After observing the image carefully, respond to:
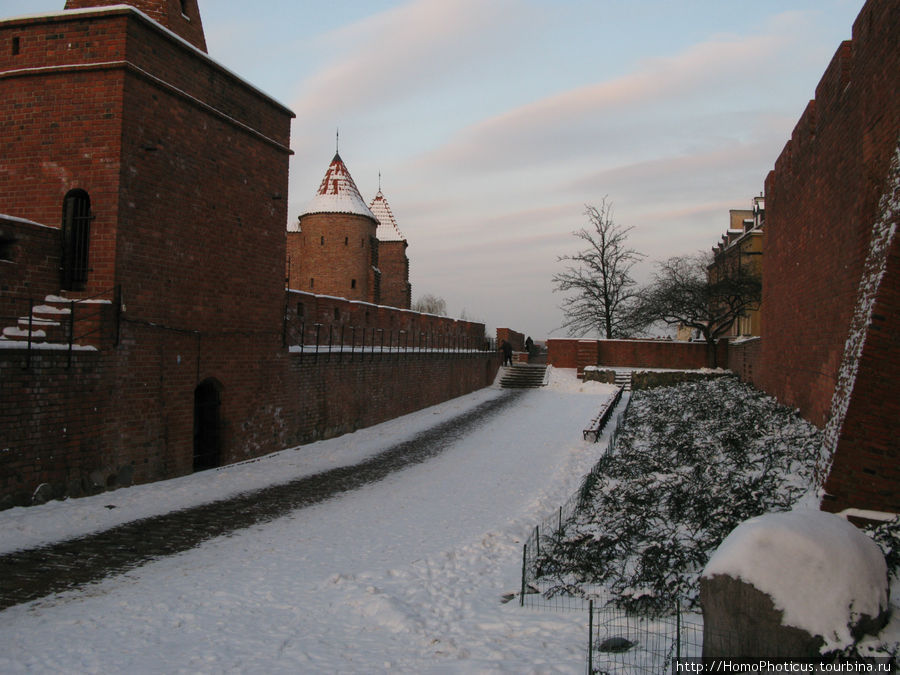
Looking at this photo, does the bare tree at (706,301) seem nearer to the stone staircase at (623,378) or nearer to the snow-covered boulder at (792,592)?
the stone staircase at (623,378)

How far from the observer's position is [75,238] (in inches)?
385

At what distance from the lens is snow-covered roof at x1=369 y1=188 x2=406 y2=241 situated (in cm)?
4153

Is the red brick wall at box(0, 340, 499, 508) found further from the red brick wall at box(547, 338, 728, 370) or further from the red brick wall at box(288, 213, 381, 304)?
the red brick wall at box(547, 338, 728, 370)

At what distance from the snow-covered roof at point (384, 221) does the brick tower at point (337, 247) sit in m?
7.42

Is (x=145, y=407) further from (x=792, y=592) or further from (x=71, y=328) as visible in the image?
(x=792, y=592)

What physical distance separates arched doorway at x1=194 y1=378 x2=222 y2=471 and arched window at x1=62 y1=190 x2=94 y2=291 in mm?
2942

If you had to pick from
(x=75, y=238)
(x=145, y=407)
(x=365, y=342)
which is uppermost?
(x=75, y=238)

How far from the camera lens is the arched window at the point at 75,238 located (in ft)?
31.5

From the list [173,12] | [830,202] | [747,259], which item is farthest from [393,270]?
[830,202]

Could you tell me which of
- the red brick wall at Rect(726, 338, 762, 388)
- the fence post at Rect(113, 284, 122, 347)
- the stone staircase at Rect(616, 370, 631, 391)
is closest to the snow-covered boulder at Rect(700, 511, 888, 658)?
A: the fence post at Rect(113, 284, 122, 347)

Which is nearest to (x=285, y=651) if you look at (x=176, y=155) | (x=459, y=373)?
(x=176, y=155)

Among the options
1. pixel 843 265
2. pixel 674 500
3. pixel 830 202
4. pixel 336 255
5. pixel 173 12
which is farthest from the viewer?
pixel 336 255

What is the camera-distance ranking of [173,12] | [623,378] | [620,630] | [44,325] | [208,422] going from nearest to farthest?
[620,630]
[44,325]
[208,422]
[173,12]
[623,378]

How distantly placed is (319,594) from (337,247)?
28.0 meters
